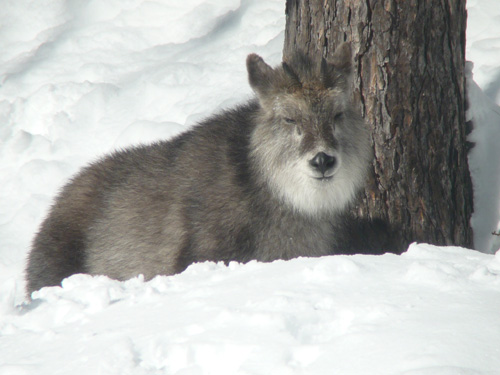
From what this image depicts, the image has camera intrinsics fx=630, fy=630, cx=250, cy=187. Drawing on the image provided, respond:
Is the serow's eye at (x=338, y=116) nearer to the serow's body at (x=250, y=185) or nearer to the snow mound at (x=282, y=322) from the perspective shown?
the serow's body at (x=250, y=185)

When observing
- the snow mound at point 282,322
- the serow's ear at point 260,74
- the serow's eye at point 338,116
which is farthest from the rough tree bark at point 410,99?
the snow mound at point 282,322

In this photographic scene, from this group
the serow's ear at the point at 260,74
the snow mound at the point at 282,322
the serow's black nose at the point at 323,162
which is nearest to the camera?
the snow mound at the point at 282,322

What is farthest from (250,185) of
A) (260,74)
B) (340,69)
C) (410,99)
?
(410,99)

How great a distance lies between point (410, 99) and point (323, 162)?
0.96 m

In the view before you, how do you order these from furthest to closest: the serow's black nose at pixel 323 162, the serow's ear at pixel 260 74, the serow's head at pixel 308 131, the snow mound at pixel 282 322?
the serow's ear at pixel 260 74
the serow's head at pixel 308 131
the serow's black nose at pixel 323 162
the snow mound at pixel 282 322

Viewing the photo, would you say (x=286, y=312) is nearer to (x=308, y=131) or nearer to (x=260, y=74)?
(x=308, y=131)

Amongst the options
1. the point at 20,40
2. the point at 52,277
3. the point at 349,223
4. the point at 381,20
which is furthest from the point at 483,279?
the point at 20,40

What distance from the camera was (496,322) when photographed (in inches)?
93.8

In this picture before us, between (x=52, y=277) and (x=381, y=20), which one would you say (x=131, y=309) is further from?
(x=381, y=20)

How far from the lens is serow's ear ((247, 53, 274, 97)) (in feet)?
14.2

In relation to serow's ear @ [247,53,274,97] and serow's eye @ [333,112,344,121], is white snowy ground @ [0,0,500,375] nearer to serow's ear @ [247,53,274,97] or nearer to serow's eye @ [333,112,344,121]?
serow's eye @ [333,112,344,121]

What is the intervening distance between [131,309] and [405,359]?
1315 millimetres

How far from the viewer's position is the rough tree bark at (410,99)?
14.4 ft

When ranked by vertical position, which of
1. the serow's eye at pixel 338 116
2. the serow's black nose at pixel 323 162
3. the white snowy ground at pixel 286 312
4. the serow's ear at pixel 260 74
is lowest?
the white snowy ground at pixel 286 312
